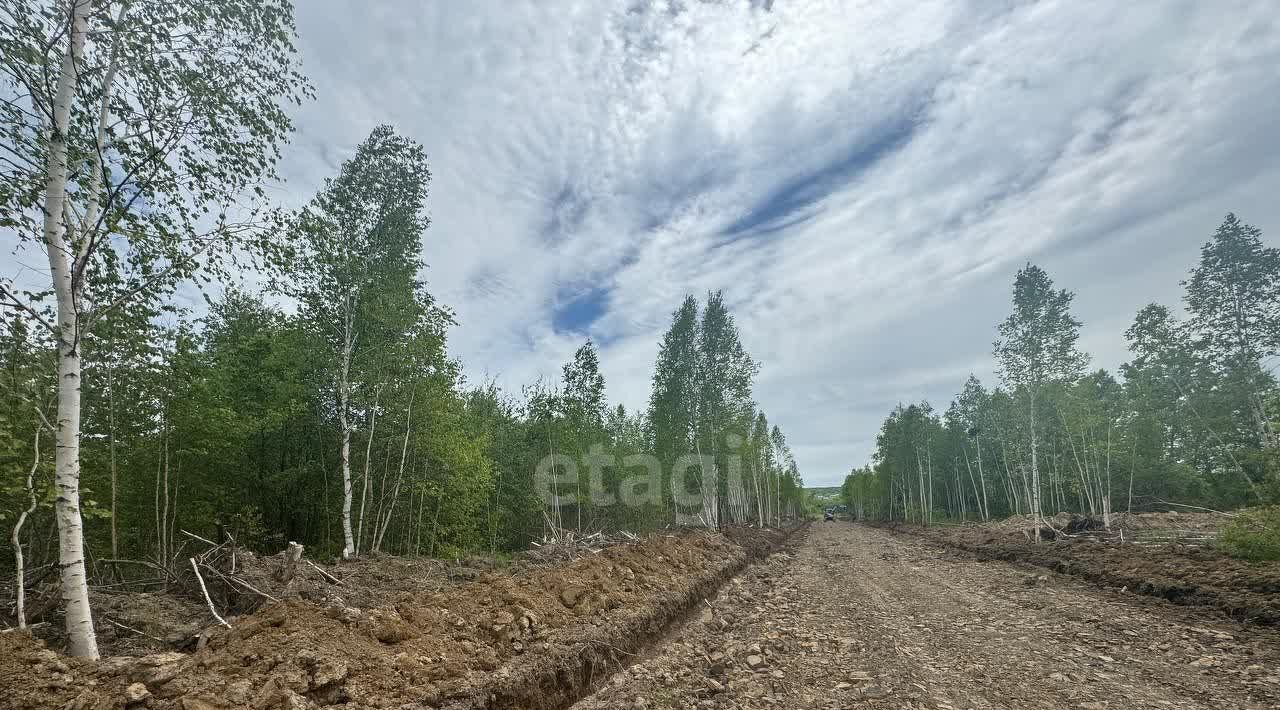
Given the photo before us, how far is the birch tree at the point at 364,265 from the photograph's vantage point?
1380 centimetres

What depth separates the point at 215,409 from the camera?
11688mm

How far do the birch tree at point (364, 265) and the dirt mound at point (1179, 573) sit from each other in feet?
58.6

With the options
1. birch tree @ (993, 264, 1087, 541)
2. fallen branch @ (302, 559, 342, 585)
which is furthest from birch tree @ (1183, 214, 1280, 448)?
fallen branch @ (302, 559, 342, 585)

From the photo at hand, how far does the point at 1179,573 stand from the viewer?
9570mm

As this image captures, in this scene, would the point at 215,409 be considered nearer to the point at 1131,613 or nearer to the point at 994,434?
the point at 1131,613

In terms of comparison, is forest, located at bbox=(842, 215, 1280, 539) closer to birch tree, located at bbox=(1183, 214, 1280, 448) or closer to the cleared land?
birch tree, located at bbox=(1183, 214, 1280, 448)

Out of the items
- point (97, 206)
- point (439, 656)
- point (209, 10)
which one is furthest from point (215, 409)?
point (439, 656)

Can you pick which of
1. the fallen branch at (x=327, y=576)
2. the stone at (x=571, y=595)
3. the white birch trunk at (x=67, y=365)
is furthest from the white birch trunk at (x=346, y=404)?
the white birch trunk at (x=67, y=365)

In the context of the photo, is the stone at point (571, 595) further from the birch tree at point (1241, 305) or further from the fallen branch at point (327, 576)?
the birch tree at point (1241, 305)

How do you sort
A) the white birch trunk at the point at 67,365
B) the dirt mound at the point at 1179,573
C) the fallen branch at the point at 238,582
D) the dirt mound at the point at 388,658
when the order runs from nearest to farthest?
the dirt mound at the point at 388,658 < the white birch trunk at the point at 67,365 < the fallen branch at the point at 238,582 < the dirt mound at the point at 1179,573

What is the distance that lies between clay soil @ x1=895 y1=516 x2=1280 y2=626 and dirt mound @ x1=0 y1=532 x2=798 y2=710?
899cm

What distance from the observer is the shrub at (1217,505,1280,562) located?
384 inches

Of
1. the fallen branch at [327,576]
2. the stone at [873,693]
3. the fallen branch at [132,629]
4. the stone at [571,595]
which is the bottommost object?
the stone at [873,693]

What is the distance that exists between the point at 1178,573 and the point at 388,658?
14.1 meters
